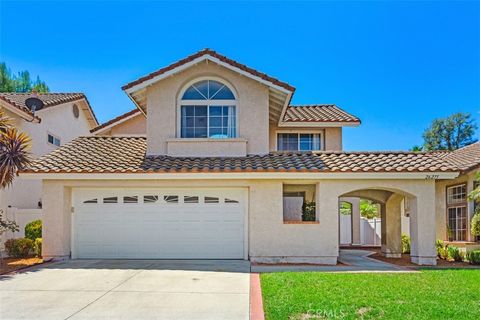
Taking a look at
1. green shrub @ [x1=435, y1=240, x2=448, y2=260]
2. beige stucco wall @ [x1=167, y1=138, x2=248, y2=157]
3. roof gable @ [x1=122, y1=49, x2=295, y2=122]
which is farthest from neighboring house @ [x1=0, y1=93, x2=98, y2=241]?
green shrub @ [x1=435, y1=240, x2=448, y2=260]

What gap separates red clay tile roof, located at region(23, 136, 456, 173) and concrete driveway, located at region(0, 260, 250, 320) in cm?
311

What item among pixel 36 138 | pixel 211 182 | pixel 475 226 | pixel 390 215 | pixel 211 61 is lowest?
pixel 475 226

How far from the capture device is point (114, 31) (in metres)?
16.6

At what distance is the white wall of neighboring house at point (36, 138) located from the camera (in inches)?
722

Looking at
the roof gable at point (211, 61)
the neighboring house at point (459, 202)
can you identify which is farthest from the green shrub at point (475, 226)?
the roof gable at point (211, 61)

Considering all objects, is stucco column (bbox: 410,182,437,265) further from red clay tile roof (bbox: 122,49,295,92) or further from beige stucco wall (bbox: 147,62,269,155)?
red clay tile roof (bbox: 122,49,295,92)

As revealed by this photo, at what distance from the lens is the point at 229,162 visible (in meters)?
15.4

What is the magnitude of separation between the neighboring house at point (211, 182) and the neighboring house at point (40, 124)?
14.2 feet

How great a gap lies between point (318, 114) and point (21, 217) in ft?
47.5

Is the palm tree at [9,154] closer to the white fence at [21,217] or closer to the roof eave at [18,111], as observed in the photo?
the white fence at [21,217]

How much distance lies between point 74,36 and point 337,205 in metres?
12.1

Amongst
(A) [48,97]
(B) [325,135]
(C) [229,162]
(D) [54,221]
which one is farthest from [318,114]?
(A) [48,97]

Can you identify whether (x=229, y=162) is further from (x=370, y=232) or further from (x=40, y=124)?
(x=370, y=232)

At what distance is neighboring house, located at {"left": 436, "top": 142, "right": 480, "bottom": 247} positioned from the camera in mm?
16922
